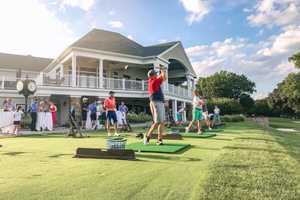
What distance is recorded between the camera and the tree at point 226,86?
2948 inches

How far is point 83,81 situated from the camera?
2169 centimetres

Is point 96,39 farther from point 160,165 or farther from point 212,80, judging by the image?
point 212,80

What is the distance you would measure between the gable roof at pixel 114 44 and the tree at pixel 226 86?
46.2m

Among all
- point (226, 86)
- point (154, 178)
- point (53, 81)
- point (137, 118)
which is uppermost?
Answer: point (226, 86)

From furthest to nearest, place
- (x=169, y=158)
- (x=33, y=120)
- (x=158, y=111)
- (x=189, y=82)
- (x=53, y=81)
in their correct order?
1. (x=189, y=82)
2. (x=53, y=81)
3. (x=33, y=120)
4. (x=158, y=111)
5. (x=169, y=158)

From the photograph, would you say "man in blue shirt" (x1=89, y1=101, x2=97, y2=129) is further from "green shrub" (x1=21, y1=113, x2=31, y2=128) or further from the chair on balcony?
the chair on balcony

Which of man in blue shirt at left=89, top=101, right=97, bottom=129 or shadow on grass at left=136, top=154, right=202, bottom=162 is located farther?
man in blue shirt at left=89, top=101, right=97, bottom=129

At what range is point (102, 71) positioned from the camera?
2316 cm

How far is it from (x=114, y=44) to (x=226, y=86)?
52945 mm

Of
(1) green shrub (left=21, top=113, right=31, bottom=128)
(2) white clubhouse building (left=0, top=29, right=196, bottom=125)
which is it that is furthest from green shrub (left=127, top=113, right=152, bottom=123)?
(1) green shrub (left=21, top=113, right=31, bottom=128)

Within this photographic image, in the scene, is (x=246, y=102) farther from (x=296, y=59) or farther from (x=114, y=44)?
(x=114, y=44)

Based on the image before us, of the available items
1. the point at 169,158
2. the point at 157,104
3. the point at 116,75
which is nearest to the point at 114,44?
the point at 116,75

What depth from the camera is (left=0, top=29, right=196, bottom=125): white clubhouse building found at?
2097 cm

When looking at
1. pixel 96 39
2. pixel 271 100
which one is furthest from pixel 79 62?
pixel 271 100
